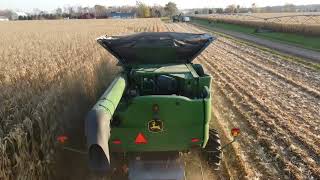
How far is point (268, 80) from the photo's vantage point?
14.0 metres

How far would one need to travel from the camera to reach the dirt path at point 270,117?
670 centimetres

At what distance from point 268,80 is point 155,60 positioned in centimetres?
695

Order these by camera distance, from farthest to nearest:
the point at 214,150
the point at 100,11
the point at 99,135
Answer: the point at 100,11, the point at 214,150, the point at 99,135

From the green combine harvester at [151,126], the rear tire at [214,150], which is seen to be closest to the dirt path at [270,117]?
the rear tire at [214,150]

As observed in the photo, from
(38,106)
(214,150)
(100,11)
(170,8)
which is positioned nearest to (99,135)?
(38,106)

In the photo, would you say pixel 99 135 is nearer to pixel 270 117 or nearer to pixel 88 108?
pixel 88 108

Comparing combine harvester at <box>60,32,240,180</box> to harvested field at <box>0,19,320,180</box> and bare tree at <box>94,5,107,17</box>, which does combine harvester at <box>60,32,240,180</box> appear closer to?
harvested field at <box>0,19,320,180</box>

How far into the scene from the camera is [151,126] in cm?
505

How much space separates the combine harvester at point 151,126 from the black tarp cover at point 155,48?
4.58 feet

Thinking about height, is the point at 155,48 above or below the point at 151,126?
above

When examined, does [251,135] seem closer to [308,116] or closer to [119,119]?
[308,116]

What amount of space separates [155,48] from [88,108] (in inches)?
73.2

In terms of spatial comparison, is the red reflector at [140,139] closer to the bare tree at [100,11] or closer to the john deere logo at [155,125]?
the john deere logo at [155,125]

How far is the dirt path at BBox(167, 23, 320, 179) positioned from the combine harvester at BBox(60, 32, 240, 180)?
1.01 meters
